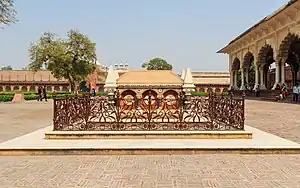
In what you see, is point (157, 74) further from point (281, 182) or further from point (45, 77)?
point (45, 77)

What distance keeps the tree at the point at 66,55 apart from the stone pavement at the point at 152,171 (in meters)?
38.2

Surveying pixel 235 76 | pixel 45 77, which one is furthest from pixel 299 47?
pixel 45 77

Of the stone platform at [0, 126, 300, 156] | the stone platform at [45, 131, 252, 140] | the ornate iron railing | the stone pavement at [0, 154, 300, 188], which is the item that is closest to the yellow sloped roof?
the ornate iron railing

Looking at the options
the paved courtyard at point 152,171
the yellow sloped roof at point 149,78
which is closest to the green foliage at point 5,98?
the yellow sloped roof at point 149,78

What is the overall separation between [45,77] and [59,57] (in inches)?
918

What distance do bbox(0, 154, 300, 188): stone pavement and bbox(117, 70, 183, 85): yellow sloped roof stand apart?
18.4 feet

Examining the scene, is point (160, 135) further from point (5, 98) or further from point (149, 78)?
point (5, 98)

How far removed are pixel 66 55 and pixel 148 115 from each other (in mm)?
37047

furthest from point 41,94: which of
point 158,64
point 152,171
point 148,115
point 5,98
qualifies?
point 158,64

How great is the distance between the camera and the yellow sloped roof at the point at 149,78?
11625mm

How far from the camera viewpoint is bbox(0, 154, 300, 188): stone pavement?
4.54 m

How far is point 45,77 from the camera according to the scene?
64562 millimetres

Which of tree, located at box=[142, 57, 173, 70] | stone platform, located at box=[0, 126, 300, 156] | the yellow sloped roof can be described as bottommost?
stone platform, located at box=[0, 126, 300, 156]

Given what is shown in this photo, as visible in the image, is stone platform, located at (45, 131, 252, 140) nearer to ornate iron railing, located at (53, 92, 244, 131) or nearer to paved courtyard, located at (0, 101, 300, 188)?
ornate iron railing, located at (53, 92, 244, 131)
